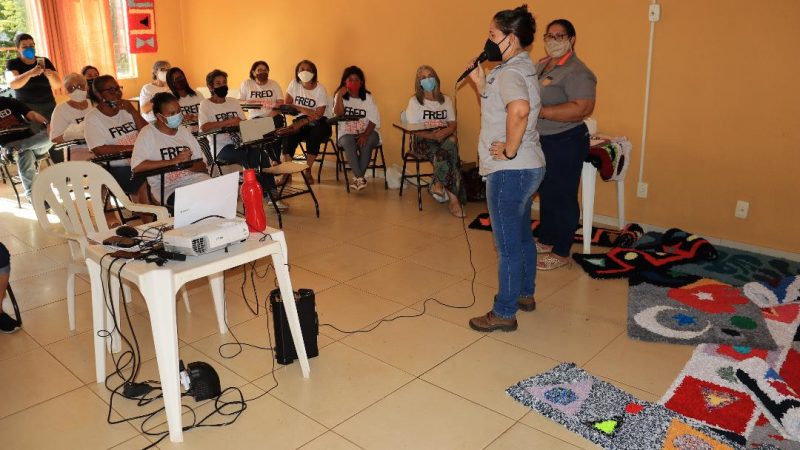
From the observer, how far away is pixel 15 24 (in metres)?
7.46

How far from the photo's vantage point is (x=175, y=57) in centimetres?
861

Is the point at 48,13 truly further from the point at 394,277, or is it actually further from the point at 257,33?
the point at 394,277

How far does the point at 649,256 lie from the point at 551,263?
2.16 ft

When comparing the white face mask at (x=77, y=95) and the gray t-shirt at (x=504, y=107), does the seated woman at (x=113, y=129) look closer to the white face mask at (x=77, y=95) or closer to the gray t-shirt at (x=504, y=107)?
the white face mask at (x=77, y=95)

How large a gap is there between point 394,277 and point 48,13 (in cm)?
598

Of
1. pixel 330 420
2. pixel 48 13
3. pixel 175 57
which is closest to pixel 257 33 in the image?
pixel 175 57

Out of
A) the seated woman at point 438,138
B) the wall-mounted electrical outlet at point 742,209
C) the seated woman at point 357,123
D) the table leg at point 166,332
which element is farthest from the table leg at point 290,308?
the seated woman at point 357,123

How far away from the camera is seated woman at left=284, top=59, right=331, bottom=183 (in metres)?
6.24

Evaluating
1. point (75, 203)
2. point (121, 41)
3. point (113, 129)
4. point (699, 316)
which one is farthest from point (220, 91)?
point (699, 316)

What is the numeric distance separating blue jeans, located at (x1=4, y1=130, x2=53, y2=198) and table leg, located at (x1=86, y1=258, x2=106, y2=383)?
3450 mm

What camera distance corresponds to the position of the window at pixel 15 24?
741 cm

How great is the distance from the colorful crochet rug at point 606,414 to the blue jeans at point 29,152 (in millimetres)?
4897

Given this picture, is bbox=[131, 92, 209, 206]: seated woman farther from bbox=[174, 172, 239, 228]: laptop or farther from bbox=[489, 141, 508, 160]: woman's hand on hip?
bbox=[489, 141, 508, 160]: woman's hand on hip

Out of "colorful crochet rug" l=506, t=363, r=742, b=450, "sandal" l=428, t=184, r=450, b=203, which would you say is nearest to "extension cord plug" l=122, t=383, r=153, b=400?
"colorful crochet rug" l=506, t=363, r=742, b=450
